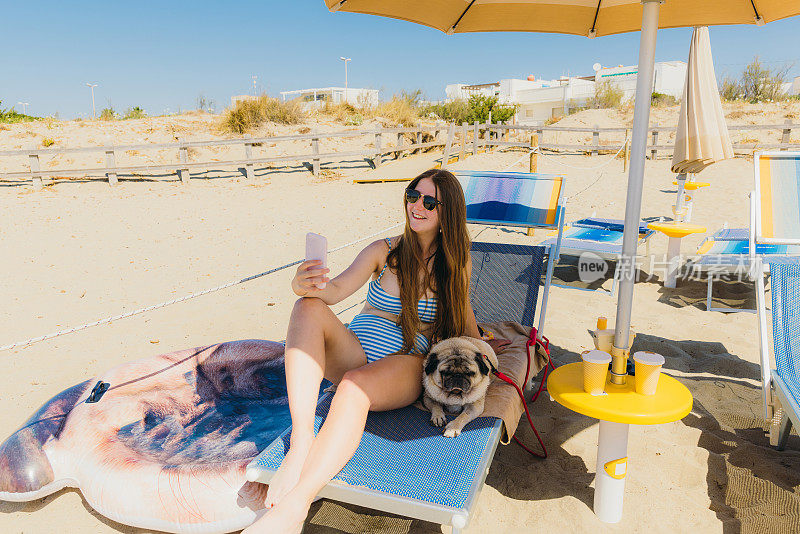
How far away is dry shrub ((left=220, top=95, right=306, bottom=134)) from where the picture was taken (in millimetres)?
16453

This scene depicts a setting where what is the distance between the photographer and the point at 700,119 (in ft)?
15.2

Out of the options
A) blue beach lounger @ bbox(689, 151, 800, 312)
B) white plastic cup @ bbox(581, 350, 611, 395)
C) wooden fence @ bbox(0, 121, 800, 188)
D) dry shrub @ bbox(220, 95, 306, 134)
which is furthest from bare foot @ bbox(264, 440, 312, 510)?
dry shrub @ bbox(220, 95, 306, 134)

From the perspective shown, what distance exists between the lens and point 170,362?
2945mm

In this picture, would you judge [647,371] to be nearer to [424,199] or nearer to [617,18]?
[424,199]

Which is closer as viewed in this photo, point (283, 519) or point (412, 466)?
point (283, 519)

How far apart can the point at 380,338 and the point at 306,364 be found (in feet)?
1.69

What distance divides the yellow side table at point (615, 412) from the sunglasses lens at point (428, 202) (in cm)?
95

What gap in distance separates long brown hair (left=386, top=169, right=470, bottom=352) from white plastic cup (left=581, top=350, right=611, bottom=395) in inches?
24.7

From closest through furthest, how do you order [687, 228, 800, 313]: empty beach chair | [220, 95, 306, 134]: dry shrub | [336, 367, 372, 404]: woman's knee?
[336, 367, 372, 404]: woman's knee
[687, 228, 800, 313]: empty beach chair
[220, 95, 306, 134]: dry shrub

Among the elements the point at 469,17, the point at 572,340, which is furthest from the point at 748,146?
the point at 469,17

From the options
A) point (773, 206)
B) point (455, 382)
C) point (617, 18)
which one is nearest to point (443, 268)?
point (455, 382)

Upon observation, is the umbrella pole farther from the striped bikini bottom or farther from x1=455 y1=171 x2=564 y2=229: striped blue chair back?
x1=455 y1=171 x2=564 y2=229: striped blue chair back

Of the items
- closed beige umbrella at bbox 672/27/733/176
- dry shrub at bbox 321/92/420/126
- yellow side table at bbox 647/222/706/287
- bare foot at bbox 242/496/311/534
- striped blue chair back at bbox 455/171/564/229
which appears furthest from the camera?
dry shrub at bbox 321/92/420/126

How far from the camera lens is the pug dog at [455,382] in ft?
6.75
